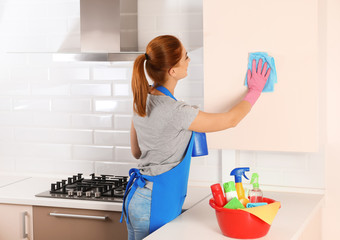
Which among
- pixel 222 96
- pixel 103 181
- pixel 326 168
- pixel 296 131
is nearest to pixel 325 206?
pixel 326 168

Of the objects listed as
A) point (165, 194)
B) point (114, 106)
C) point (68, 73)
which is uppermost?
point (68, 73)

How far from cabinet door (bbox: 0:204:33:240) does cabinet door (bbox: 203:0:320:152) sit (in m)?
1.00

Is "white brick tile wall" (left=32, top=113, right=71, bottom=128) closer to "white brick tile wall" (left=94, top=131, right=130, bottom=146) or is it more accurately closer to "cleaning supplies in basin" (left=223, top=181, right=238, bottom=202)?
"white brick tile wall" (left=94, top=131, right=130, bottom=146)

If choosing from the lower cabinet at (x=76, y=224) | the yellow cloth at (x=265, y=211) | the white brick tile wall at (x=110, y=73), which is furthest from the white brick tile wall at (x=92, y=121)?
the yellow cloth at (x=265, y=211)

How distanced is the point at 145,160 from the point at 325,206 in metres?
1.01

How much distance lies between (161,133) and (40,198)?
83cm

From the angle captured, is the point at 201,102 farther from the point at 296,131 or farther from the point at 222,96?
the point at 296,131

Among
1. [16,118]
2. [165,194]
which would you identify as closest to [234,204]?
[165,194]

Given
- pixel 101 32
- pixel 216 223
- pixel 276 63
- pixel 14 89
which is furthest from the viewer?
pixel 14 89

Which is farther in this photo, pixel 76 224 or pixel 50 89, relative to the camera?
pixel 50 89

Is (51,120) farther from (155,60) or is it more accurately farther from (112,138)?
(155,60)

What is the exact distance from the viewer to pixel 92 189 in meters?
2.63

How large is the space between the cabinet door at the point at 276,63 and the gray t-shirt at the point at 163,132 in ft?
1.22

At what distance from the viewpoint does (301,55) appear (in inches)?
87.7
